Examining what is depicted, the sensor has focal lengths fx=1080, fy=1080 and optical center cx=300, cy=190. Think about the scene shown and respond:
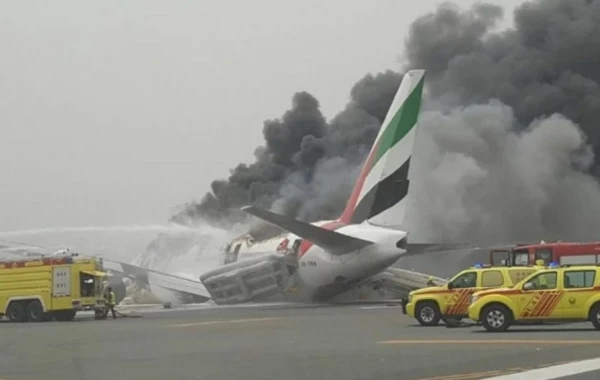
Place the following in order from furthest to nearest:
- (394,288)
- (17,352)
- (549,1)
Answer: (549,1)
(394,288)
(17,352)

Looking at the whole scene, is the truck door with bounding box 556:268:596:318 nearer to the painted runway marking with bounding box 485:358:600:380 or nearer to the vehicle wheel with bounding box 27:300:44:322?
the painted runway marking with bounding box 485:358:600:380

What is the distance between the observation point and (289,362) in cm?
2102

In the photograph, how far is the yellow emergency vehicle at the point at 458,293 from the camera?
30859 millimetres

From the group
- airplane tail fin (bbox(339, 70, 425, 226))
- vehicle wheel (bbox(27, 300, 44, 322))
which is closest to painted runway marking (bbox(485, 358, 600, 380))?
vehicle wheel (bbox(27, 300, 44, 322))

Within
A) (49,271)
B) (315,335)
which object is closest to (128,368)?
(315,335)

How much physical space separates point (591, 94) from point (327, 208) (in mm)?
19135

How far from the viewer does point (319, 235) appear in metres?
44.7

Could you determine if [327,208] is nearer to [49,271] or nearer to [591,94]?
[591,94]

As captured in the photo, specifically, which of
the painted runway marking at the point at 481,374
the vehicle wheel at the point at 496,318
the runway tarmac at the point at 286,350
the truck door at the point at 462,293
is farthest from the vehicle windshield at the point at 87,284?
the painted runway marking at the point at 481,374

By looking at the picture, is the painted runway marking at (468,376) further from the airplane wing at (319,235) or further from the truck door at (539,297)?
the airplane wing at (319,235)

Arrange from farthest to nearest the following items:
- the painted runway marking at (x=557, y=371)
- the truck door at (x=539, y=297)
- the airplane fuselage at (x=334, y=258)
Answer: the airplane fuselage at (x=334, y=258) → the truck door at (x=539, y=297) → the painted runway marking at (x=557, y=371)

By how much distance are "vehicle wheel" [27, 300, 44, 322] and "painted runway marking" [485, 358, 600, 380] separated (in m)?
27.6

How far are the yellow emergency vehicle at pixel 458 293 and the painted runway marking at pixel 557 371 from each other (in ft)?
36.5

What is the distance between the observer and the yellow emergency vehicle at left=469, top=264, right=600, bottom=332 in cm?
2684
